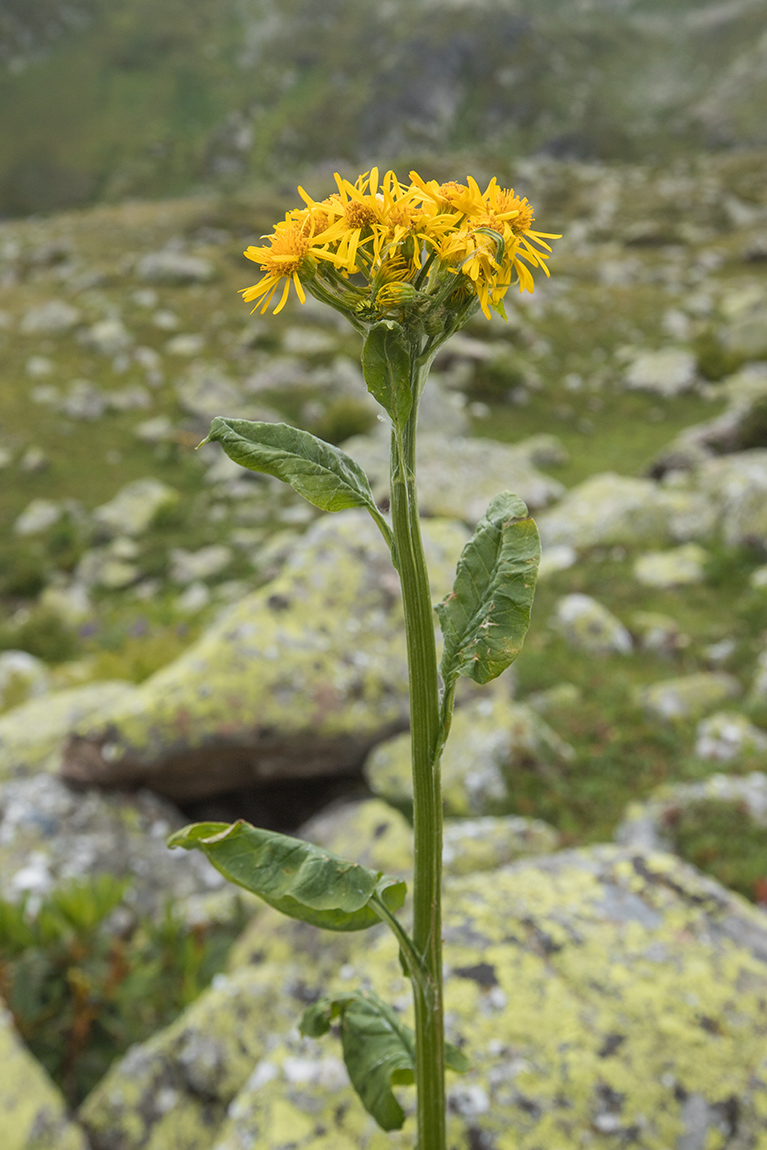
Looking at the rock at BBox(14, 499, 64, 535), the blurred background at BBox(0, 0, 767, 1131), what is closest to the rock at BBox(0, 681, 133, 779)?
the blurred background at BBox(0, 0, 767, 1131)

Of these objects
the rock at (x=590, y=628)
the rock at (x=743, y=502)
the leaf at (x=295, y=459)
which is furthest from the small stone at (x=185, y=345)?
the leaf at (x=295, y=459)

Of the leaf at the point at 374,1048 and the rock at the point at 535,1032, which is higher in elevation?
the leaf at the point at 374,1048

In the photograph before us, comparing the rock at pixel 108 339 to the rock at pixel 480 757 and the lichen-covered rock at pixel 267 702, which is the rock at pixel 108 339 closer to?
the lichen-covered rock at pixel 267 702

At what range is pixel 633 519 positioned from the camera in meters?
9.70

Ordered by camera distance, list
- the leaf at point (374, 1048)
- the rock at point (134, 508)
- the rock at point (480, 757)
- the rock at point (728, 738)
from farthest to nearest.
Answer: the rock at point (134, 508) < the rock at point (728, 738) < the rock at point (480, 757) < the leaf at point (374, 1048)

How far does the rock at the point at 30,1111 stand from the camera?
2900 mm

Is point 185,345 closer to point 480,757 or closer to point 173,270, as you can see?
point 173,270

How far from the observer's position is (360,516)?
741 cm

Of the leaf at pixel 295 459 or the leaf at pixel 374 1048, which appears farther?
the leaf at pixel 374 1048

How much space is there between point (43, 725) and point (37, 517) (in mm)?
8629

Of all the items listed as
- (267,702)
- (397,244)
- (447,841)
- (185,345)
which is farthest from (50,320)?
(397,244)

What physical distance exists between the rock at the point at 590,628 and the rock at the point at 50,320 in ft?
66.8

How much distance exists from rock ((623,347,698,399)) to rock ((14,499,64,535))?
1566cm

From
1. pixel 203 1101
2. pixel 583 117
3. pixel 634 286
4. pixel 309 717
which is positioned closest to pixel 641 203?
pixel 634 286
